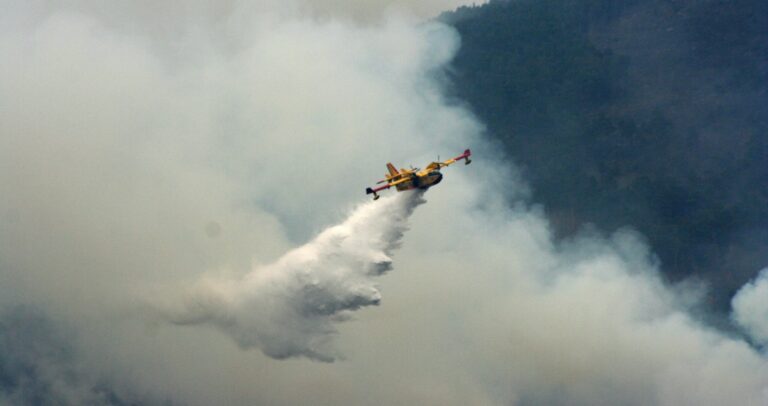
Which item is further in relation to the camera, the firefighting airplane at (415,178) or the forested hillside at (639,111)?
the forested hillside at (639,111)

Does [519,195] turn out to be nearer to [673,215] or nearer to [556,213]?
[556,213]

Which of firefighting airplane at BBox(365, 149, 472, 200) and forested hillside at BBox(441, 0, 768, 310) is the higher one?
forested hillside at BBox(441, 0, 768, 310)

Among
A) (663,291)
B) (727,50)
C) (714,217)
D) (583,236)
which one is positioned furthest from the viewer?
(727,50)

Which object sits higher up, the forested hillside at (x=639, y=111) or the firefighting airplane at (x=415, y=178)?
the forested hillside at (x=639, y=111)

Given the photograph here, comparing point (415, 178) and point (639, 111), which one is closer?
point (415, 178)

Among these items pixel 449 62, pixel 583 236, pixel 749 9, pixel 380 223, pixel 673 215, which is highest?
pixel 749 9

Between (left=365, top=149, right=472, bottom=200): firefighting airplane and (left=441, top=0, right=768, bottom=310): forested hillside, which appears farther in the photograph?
(left=441, top=0, right=768, bottom=310): forested hillside

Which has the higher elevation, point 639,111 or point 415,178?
point 639,111

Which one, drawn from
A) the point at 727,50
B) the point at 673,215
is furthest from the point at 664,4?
the point at 673,215
